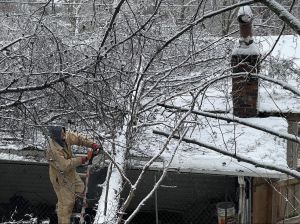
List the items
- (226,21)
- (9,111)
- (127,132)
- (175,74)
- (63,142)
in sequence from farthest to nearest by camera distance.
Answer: (226,21) → (175,74) → (9,111) → (63,142) → (127,132)

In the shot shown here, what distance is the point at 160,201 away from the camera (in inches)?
367

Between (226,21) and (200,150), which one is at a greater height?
(226,21)

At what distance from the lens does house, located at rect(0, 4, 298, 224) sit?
6715mm

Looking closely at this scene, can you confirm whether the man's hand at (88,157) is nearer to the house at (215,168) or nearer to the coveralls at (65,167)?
the coveralls at (65,167)

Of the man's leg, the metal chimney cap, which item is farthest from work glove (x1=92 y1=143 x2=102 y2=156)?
the metal chimney cap

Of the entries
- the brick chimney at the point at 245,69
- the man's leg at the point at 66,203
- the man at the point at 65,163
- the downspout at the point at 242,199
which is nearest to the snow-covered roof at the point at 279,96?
the brick chimney at the point at 245,69

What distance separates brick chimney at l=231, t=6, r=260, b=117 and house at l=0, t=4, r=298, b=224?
15 mm

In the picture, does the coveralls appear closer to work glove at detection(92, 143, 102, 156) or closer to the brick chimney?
work glove at detection(92, 143, 102, 156)

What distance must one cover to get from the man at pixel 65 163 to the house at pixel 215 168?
0.60 metres

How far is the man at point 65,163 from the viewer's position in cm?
645

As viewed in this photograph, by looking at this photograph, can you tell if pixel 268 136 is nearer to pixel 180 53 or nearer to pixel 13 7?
pixel 180 53

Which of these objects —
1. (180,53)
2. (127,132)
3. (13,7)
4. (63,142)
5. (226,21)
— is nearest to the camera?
(127,132)

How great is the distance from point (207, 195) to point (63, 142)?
343 cm

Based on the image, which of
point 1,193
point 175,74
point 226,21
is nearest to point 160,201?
point 175,74
